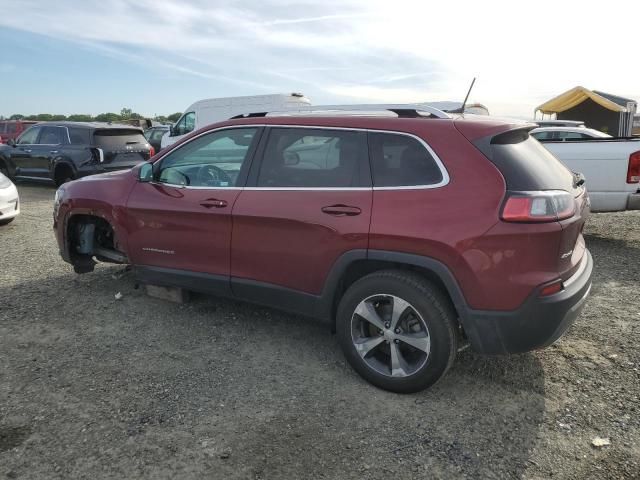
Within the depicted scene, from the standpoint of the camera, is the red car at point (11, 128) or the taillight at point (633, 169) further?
the red car at point (11, 128)

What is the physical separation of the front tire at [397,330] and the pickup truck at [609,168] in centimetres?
462

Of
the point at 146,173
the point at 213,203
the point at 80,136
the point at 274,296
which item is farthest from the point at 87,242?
the point at 80,136

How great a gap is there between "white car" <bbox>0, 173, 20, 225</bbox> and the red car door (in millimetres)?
4769

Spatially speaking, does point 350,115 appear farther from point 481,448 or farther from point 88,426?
point 88,426

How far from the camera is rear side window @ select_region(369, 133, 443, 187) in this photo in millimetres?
3004

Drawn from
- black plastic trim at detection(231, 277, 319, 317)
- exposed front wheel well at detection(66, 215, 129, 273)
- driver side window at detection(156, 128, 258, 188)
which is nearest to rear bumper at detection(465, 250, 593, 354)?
black plastic trim at detection(231, 277, 319, 317)

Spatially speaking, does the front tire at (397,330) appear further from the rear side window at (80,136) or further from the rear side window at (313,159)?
the rear side window at (80,136)

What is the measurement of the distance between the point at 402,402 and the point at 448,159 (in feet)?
4.84

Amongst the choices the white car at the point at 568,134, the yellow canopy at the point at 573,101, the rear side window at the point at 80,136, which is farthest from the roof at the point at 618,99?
the rear side window at the point at 80,136

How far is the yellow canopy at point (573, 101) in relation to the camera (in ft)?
77.6

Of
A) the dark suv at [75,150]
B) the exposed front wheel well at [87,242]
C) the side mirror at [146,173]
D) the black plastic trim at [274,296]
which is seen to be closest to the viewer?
the black plastic trim at [274,296]

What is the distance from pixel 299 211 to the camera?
11.0 feet

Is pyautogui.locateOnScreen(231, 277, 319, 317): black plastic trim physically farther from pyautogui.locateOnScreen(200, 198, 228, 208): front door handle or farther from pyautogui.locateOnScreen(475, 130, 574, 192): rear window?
pyautogui.locateOnScreen(475, 130, 574, 192): rear window

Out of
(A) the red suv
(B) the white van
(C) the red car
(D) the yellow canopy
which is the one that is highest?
(D) the yellow canopy
